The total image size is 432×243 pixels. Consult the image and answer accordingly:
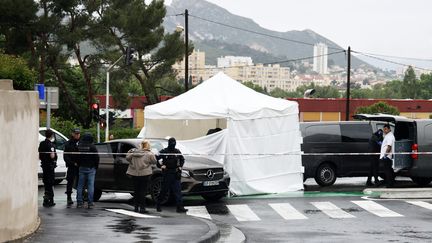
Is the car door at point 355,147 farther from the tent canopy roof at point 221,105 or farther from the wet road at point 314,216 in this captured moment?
the tent canopy roof at point 221,105

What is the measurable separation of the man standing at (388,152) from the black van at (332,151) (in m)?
0.84

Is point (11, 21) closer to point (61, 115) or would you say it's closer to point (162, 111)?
point (61, 115)

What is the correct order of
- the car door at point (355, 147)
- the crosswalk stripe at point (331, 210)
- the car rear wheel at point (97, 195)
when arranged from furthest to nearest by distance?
the car door at point (355, 147), the car rear wheel at point (97, 195), the crosswalk stripe at point (331, 210)

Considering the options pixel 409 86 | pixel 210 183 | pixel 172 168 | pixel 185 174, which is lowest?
pixel 210 183

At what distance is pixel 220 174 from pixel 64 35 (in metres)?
29.4

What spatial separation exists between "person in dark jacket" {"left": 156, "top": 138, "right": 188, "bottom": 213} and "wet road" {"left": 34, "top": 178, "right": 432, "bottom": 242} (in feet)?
1.88

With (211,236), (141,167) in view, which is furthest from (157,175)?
(211,236)

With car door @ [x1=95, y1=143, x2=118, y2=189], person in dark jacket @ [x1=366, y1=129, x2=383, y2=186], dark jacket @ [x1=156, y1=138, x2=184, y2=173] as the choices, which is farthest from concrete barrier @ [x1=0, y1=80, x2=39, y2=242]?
person in dark jacket @ [x1=366, y1=129, x2=383, y2=186]

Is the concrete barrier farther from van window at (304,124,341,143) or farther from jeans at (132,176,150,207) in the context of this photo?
van window at (304,124,341,143)

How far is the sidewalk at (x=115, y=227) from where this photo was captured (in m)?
12.6

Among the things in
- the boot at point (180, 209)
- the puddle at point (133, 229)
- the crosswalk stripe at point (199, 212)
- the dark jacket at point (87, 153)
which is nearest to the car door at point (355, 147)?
the crosswalk stripe at point (199, 212)

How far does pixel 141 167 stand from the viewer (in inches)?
655

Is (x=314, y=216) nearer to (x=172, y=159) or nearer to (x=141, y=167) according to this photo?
(x=172, y=159)

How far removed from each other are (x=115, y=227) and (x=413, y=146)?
10346mm
